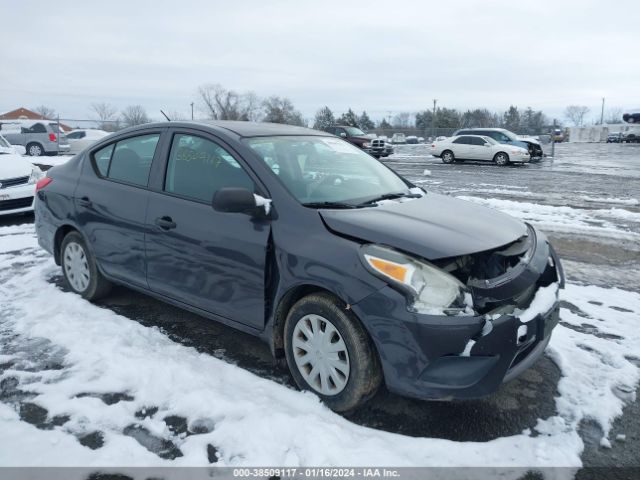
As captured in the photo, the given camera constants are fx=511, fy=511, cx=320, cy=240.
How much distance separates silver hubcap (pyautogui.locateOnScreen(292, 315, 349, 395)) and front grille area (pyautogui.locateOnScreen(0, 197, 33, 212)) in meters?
7.03

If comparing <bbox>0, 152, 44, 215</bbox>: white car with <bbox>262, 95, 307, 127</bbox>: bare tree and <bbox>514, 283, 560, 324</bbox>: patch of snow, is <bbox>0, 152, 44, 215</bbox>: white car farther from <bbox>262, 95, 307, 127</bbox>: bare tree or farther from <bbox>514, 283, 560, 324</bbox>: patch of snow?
<bbox>262, 95, 307, 127</bbox>: bare tree

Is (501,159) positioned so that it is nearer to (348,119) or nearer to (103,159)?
(103,159)

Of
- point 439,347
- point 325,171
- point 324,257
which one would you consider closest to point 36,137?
point 325,171

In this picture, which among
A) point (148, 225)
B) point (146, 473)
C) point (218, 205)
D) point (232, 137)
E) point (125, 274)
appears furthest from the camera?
point (125, 274)

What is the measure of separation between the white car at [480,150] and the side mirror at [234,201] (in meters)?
22.2

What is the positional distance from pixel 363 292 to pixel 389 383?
1.69 ft

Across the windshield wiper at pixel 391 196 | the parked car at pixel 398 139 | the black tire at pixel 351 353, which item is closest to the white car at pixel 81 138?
the windshield wiper at pixel 391 196

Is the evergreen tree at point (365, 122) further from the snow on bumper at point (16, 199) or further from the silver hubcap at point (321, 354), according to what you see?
the silver hubcap at point (321, 354)

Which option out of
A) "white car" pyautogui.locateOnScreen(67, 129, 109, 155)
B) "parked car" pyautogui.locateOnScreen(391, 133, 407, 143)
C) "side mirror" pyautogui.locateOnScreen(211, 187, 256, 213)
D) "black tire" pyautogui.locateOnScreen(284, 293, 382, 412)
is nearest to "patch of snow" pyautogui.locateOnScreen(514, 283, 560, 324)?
"black tire" pyautogui.locateOnScreen(284, 293, 382, 412)

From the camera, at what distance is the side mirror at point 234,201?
3109 mm

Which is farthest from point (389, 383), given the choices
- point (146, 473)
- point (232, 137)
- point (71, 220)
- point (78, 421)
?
point (71, 220)

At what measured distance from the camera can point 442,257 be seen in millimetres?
2721

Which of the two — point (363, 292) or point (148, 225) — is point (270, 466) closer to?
point (363, 292)

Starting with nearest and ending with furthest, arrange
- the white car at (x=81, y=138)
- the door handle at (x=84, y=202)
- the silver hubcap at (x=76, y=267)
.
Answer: the door handle at (x=84, y=202), the silver hubcap at (x=76, y=267), the white car at (x=81, y=138)
